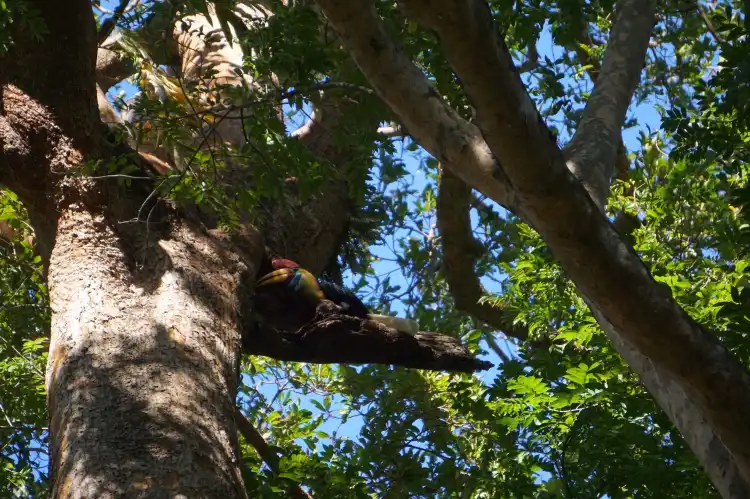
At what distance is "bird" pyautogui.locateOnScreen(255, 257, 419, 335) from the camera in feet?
14.4

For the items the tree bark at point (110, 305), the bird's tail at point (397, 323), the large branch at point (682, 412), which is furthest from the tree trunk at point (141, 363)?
the large branch at point (682, 412)

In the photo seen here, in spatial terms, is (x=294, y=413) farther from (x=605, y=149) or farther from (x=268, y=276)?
(x=605, y=149)

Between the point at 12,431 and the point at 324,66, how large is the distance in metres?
3.82

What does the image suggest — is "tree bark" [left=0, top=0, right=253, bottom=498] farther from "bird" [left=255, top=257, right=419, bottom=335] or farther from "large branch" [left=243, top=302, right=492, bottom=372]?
"large branch" [left=243, top=302, right=492, bottom=372]

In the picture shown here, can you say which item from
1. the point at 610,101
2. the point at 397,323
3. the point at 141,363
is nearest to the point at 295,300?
the point at 397,323

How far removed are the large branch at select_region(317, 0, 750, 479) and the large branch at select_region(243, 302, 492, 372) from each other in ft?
5.08

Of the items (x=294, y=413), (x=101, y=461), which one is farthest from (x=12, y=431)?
(x=101, y=461)

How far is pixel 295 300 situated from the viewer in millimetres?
4406

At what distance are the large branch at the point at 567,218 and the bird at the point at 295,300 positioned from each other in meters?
1.58

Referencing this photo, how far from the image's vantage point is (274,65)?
3779 millimetres

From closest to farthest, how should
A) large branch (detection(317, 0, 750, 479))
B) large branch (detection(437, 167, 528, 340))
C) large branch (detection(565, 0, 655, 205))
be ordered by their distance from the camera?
large branch (detection(317, 0, 750, 479))
large branch (detection(565, 0, 655, 205))
large branch (detection(437, 167, 528, 340))

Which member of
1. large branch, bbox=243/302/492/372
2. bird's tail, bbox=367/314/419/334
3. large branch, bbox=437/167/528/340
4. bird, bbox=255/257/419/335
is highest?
large branch, bbox=437/167/528/340

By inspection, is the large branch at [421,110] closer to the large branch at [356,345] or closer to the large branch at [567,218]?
the large branch at [567,218]

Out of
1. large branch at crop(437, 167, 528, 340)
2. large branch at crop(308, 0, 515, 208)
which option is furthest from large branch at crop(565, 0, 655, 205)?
large branch at crop(437, 167, 528, 340)
